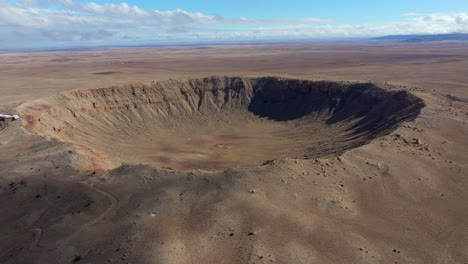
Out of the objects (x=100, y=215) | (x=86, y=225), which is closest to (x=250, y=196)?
(x=100, y=215)

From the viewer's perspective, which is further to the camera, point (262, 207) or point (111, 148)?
point (111, 148)

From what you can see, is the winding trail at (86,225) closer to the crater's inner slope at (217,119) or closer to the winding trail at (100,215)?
the winding trail at (100,215)

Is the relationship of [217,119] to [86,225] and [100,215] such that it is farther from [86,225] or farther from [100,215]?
[86,225]

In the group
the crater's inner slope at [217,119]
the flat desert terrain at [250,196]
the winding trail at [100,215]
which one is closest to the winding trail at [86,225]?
the winding trail at [100,215]

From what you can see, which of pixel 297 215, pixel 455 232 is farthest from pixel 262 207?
pixel 455 232

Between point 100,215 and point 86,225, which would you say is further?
point 100,215

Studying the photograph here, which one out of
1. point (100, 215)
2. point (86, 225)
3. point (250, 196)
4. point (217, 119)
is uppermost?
point (250, 196)

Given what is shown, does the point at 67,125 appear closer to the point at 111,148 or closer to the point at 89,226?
the point at 111,148

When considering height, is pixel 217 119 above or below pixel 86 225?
below

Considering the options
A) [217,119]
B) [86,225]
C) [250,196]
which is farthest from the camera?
[217,119]
